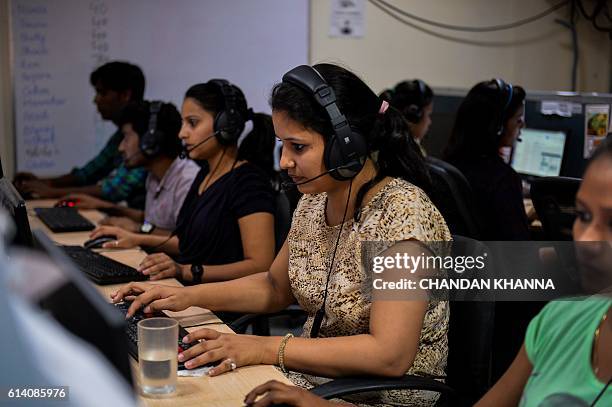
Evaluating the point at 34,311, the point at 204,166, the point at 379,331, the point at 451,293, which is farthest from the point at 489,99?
the point at 34,311

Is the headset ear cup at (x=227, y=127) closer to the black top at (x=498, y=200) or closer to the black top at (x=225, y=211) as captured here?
the black top at (x=225, y=211)

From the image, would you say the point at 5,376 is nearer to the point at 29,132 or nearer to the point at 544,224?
the point at 544,224

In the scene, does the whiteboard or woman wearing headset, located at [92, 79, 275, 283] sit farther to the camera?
the whiteboard

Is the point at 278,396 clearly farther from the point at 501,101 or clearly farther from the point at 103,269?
the point at 501,101

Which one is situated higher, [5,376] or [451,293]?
[5,376]

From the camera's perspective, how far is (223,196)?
2369mm

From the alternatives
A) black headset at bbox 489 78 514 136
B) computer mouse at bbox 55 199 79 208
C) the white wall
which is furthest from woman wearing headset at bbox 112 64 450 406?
the white wall

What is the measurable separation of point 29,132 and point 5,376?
342 cm

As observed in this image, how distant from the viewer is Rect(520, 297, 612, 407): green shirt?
3.39 ft

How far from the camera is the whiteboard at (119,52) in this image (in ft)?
12.9

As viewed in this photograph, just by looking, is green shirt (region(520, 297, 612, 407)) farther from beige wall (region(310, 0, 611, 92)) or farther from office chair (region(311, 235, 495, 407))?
beige wall (region(310, 0, 611, 92))

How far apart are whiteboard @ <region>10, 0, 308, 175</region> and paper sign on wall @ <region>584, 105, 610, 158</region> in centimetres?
165

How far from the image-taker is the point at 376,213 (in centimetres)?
155

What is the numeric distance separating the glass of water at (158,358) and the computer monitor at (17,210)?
244 mm
